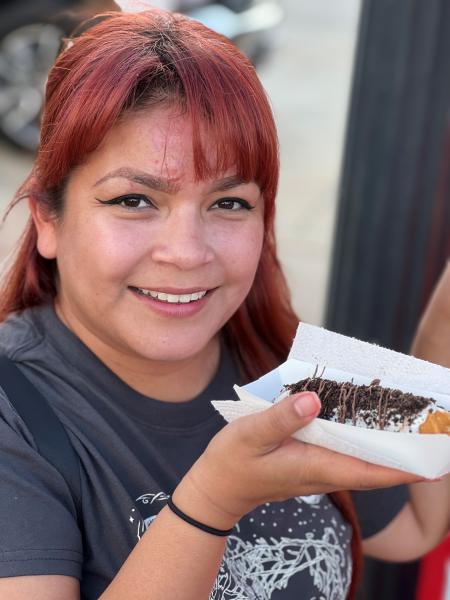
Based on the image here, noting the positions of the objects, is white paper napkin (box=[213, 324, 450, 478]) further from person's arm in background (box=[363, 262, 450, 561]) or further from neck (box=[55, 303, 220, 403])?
person's arm in background (box=[363, 262, 450, 561])

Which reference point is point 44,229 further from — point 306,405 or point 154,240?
point 306,405

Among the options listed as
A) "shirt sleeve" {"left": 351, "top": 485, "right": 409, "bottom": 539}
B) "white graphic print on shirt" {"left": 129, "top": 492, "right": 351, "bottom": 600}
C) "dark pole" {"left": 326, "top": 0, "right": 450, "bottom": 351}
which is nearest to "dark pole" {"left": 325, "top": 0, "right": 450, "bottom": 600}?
"dark pole" {"left": 326, "top": 0, "right": 450, "bottom": 351}

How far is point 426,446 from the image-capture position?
137 centimetres

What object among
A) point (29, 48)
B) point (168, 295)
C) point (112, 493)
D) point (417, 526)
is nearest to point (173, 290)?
point (168, 295)

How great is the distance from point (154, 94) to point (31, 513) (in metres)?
0.74

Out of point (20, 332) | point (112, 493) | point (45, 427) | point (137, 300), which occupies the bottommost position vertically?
point (112, 493)

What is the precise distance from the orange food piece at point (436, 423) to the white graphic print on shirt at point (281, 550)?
1.64ft

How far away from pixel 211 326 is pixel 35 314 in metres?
0.37

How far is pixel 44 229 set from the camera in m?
1.89

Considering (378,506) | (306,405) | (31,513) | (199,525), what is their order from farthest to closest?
(378,506) < (31,513) < (199,525) < (306,405)

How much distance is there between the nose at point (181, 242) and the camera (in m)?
1.67

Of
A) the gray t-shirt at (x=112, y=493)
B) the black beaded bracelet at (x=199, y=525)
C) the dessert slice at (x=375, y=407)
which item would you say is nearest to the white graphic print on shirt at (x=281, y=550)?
the gray t-shirt at (x=112, y=493)

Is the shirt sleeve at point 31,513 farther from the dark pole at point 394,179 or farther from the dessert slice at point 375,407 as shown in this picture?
the dark pole at point 394,179

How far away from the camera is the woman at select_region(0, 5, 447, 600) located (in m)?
1.61
